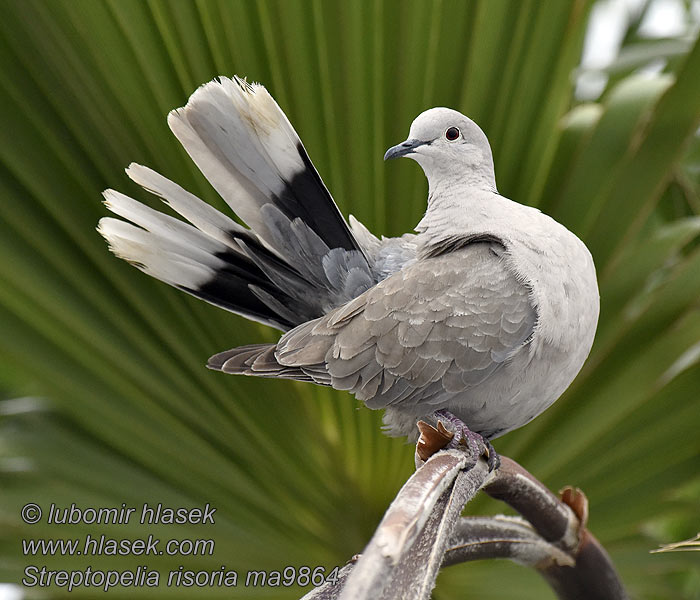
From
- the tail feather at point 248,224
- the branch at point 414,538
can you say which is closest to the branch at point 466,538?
the branch at point 414,538

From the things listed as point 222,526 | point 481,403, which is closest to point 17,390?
point 222,526

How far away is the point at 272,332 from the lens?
40.3 inches

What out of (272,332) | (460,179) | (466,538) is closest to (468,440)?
(466,538)

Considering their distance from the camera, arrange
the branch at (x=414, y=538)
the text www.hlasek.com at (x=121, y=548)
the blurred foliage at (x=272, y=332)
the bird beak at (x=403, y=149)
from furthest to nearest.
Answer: the text www.hlasek.com at (x=121, y=548)
the blurred foliage at (x=272, y=332)
the bird beak at (x=403, y=149)
the branch at (x=414, y=538)

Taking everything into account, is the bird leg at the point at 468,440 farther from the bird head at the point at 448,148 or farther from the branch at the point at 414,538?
the bird head at the point at 448,148

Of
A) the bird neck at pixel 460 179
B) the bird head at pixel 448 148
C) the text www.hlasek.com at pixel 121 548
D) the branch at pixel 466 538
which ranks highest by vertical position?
the bird head at pixel 448 148

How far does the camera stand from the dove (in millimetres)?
655

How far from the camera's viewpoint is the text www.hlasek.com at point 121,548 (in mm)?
927

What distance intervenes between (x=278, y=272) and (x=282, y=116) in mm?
143

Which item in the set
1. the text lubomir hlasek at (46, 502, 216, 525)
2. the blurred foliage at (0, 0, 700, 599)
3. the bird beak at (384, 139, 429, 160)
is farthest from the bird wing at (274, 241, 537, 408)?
the text lubomir hlasek at (46, 502, 216, 525)

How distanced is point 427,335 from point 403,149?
6.3 inches

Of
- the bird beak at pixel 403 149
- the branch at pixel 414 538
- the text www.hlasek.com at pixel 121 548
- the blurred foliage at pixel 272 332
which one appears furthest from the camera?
the text www.hlasek.com at pixel 121 548

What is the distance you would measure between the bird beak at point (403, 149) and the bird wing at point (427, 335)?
0.34 feet

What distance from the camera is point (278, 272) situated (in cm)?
72
